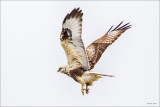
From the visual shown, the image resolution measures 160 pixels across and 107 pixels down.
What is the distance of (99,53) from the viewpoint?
1245 cm

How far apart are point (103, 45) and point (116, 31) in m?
0.73

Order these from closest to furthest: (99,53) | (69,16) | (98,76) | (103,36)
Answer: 1. (69,16)
2. (98,76)
3. (99,53)
4. (103,36)

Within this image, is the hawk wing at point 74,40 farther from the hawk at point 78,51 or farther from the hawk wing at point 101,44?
the hawk wing at point 101,44

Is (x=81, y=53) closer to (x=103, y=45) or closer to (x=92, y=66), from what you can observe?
(x=92, y=66)

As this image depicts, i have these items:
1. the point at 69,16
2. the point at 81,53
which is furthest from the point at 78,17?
the point at 81,53

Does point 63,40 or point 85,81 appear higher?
point 63,40

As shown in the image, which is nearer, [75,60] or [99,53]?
[75,60]

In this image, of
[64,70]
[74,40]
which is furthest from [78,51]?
[64,70]

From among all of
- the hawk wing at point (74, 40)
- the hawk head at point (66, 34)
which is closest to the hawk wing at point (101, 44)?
the hawk wing at point (74, 40)

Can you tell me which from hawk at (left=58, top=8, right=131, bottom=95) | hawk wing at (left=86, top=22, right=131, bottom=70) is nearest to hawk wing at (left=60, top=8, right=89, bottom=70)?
hawk at (left=58, top=8, right=131, bottom=95)

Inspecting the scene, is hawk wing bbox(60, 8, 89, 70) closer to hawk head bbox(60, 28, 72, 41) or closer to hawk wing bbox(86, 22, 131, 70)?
hawk head bbox(60, 28, 72, 41)

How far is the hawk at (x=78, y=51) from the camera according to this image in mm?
10766

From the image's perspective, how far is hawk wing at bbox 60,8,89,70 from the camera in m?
10.7

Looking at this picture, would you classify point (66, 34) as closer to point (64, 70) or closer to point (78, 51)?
point (78, 51)
